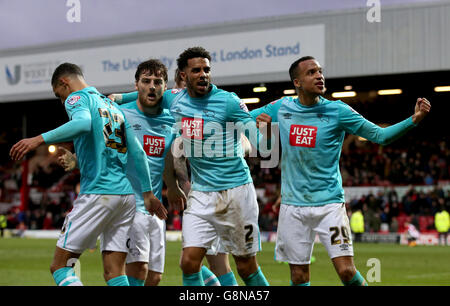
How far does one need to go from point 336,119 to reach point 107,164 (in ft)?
7.38

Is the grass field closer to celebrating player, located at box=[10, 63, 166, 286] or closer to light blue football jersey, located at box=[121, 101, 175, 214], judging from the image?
light blue football jersey, located at box=[121, 101, 175, 214]

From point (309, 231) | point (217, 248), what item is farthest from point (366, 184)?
point (309, 231)

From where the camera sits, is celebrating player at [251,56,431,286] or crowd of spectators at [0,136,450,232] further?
crowd of spectators at [0,136,450,232]

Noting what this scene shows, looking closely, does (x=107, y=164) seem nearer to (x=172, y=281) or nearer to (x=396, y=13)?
(x=172, y=281)

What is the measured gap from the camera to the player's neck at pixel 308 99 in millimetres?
6129

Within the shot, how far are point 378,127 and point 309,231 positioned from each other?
46.4 inches

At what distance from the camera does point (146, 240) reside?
250 inches

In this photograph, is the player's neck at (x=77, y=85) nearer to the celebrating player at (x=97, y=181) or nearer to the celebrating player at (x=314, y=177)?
the celebrating player at (x=97, y=181)

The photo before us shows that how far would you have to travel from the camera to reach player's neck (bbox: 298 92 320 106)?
6129mm

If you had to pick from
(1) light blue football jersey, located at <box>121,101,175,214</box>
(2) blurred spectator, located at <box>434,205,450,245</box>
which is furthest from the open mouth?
(2) blurred spectator, located at <box>434,205,450,245</box>

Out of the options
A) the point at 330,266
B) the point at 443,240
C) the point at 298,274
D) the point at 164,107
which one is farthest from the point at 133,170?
the point at 443,240

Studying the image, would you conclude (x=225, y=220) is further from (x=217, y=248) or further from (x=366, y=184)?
(x=366, y=184)

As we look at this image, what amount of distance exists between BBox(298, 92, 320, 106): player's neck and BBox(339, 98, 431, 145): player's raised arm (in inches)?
10.4

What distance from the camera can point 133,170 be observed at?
6316 mm
